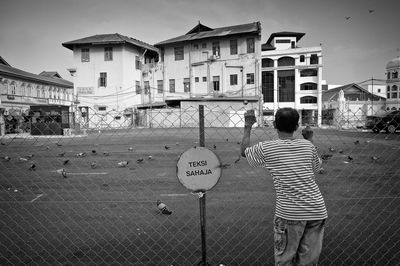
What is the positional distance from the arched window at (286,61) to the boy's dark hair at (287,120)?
157 feet

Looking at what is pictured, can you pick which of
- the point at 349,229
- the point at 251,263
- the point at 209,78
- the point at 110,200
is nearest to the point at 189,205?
the point at 110,200

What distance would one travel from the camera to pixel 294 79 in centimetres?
4666

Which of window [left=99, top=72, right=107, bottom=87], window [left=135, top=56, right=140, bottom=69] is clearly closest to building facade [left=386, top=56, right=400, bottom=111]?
window [left=135, top=56, right=140, bottom=69]

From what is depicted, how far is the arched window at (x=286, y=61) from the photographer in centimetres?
4691

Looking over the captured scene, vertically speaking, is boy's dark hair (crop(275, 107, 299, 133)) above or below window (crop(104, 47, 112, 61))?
below

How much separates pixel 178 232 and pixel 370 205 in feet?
12.0

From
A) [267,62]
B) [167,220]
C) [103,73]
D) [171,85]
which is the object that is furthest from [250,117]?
[267,62]

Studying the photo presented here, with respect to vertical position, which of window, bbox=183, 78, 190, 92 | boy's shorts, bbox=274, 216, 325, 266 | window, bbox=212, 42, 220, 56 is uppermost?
window, bbox=212, 42, 220, 56

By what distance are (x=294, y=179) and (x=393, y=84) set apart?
67.2 meters

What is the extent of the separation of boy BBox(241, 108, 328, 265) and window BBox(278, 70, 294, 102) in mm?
47276

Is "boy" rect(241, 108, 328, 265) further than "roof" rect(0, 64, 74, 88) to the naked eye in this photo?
No

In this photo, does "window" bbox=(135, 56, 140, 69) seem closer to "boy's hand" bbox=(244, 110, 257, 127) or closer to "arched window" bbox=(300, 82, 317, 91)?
"arched window" bbox=(300, 82, 317, 91)

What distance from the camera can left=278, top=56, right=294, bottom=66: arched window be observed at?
46906 mm

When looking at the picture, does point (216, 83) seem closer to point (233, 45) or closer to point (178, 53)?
point (233, 45)
